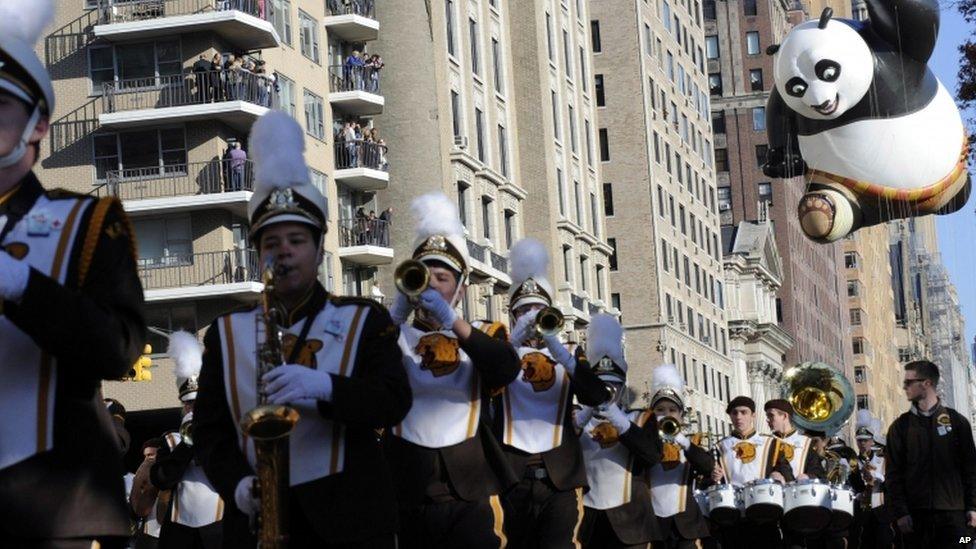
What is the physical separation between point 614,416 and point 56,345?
34.6 ft

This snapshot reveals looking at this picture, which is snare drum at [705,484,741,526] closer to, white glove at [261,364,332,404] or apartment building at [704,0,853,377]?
white glove at [261,364,332,404]

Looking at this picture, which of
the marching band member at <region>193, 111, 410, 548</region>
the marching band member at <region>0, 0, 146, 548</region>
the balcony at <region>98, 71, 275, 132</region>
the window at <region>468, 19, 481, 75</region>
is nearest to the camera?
the marching band member at <region>0, 0, 146, 548</region>

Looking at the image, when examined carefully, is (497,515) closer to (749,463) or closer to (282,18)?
(749,463)

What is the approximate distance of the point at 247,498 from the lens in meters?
7.14

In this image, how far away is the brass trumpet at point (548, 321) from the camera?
41.9ft

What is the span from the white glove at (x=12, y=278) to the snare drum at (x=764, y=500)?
1551cm

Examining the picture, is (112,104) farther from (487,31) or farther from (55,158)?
(487,31)

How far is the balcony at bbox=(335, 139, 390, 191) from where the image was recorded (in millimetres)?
55500

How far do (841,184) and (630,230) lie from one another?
232 feet

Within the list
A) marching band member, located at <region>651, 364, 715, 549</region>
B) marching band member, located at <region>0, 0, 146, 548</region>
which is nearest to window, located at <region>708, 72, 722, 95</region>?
marching band member, located at <region>651, 364, 715, 549</region>

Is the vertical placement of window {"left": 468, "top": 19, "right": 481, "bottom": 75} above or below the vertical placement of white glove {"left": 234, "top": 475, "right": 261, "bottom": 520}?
above

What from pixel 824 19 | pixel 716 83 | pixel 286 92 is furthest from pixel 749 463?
pixel 716 83

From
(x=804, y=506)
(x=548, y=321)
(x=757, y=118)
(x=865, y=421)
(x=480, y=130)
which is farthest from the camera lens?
(x=757, y=118)

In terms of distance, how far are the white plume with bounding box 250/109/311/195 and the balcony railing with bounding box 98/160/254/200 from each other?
4211cm
